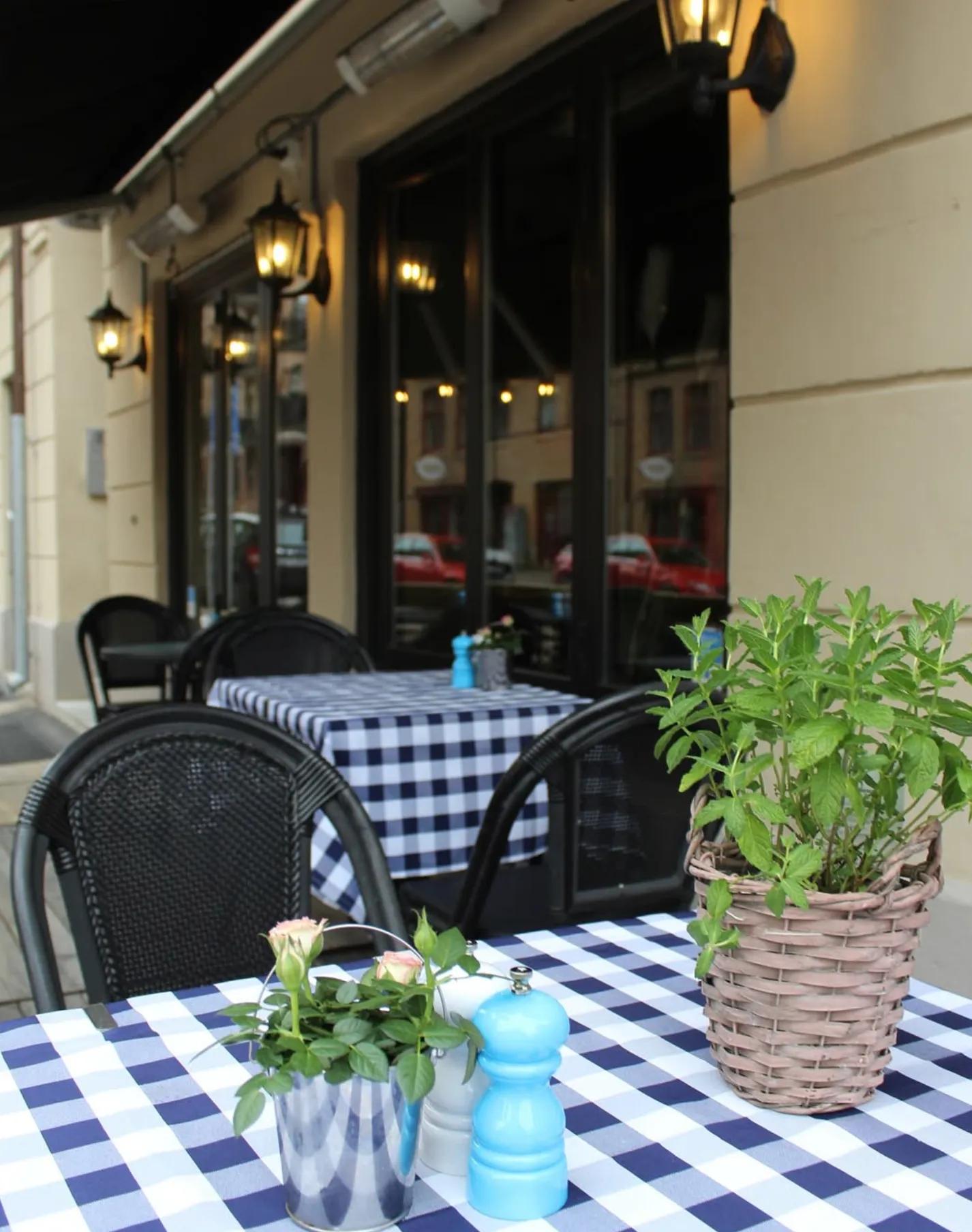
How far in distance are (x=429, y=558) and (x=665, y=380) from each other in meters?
1.58

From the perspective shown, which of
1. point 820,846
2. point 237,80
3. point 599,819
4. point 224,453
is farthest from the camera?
point 224,453

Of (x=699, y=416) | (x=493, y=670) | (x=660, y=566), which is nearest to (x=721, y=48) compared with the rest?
(x=699, y=416)

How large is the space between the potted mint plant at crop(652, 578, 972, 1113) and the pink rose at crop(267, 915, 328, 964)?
12.0 inches

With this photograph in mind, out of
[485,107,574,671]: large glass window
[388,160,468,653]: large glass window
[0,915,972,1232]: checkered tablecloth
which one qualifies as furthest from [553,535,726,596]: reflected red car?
[0,915,972,1232]: checkered tablecloth

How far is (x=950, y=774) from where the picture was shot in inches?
40.8

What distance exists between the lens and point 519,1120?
34.4 inches

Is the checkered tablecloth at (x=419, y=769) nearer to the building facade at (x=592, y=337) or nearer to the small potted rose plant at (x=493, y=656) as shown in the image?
the small potted rose plant at (x=493, y=656)

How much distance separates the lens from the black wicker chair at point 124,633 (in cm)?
562

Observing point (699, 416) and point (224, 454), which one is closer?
point (699, 416)

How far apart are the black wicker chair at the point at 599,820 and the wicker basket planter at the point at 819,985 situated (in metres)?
1.09

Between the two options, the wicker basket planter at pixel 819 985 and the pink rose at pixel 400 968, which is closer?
the pink rose at pixel 400 968

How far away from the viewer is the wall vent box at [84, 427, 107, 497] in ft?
30.1

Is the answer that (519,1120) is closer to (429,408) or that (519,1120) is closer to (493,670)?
(493,670)

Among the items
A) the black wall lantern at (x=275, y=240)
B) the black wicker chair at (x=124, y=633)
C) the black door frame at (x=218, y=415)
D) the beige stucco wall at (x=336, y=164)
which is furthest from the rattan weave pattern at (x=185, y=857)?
the black door frame at (x=218, y=415)
